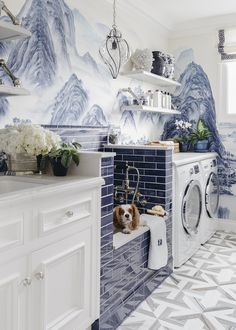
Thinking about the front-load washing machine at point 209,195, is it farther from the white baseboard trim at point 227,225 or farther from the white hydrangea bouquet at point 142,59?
the white hydrangea bouquet at point 142,59

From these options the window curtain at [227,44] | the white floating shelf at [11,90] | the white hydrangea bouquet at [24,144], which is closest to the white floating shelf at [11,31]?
the white floating shelf at [11,90]

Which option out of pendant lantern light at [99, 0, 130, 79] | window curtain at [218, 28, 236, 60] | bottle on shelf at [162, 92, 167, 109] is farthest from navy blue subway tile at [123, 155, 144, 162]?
window curtain at [218, 28, 236, 60]

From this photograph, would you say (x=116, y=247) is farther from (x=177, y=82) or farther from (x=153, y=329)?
(x=177, y=82)

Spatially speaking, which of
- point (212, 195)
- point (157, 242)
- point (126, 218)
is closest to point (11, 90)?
point (126, 218)

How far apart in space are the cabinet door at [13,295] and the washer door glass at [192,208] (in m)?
1.94

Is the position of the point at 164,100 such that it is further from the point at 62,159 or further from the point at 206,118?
the point at 62,159

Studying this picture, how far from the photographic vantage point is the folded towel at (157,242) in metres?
2.62

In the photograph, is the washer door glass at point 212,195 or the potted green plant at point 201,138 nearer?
the washer door glass at point 212,195

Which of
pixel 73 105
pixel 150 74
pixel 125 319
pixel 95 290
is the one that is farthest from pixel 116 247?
pixel 150 74

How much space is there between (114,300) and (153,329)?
30 centimetres

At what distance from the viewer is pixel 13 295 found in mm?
1432

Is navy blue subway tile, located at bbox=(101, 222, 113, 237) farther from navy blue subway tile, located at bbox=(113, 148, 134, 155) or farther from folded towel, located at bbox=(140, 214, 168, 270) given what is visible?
navy blue subway tile, located at bbox=(113, 148, 134, 155)

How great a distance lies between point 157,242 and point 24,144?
4.33ft

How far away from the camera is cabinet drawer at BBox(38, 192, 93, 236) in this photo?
158cm
